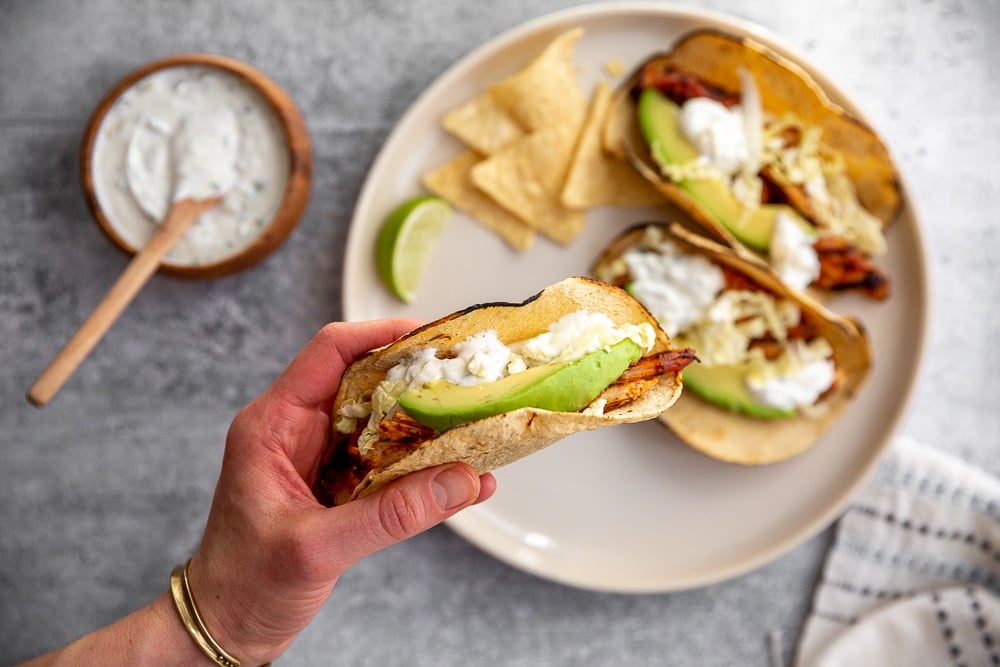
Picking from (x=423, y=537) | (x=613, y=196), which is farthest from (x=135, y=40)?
(x=423, y=537)

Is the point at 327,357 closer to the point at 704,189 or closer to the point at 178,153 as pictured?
the point at 178,153

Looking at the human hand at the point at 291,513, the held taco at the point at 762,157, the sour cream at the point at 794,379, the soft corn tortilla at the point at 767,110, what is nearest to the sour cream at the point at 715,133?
the held taco at the point at 762,157

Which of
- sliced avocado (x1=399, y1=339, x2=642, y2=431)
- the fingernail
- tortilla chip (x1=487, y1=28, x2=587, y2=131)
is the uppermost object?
tortilla chip (x1=487, y1=28, x2=587, y2=131)

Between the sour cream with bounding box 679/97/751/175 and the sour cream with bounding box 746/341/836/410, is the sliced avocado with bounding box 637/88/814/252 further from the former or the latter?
the sour cream with bounding box 746/341/836/410

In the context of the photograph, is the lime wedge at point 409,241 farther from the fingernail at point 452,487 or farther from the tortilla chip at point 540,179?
the fingernail at point 452,487

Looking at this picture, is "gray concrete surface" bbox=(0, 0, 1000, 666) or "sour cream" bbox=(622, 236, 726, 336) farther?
"gray concrete surface" bbox=(0, 0, 1000, 666)

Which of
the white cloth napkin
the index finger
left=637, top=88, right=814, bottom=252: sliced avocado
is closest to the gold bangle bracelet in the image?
the index finger
